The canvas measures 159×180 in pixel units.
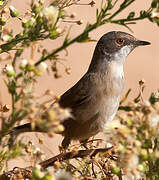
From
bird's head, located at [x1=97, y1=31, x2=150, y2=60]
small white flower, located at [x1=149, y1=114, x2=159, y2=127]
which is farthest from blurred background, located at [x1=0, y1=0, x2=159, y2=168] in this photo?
small white flower, located at [x1=149, y1=114, x2=159, y2=127]

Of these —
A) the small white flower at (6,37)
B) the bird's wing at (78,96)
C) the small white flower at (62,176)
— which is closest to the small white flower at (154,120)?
the small white flower at (62,176)

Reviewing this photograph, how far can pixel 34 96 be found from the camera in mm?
1307

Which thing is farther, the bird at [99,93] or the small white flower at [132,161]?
the bird at [99,93]

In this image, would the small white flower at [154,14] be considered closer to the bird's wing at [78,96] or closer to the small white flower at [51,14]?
the small white flower at [51,14]

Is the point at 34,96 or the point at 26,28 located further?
the point at 26,28

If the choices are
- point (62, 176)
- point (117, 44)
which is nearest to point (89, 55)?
point (117, 44)

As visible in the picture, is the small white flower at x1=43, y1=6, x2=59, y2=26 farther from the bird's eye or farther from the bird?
the bird's eye

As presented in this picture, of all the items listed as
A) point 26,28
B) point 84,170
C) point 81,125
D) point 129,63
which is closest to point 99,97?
point 81,125

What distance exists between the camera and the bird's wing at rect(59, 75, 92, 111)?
3.37 metres

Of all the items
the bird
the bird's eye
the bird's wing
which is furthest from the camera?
the bird's eye

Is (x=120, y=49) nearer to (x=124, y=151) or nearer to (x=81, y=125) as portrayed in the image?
(x=81, y=125)

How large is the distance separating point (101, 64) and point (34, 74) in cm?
216

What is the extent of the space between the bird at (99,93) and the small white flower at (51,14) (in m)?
1.56

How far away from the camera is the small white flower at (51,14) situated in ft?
5.36
